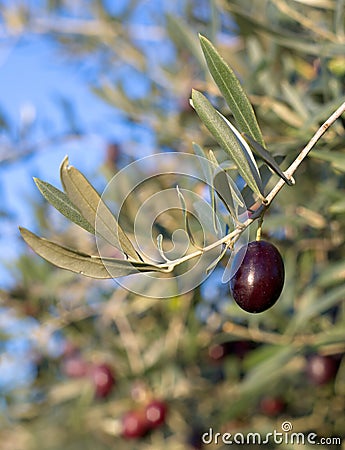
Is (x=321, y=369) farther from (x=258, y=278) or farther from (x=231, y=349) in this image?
(x=258, y=278)

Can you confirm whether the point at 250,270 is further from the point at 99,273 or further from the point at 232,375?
the point at 232,375

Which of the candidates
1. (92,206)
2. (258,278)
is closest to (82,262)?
(92,206)

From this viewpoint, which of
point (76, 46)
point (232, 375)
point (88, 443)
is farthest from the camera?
point (88, 443)

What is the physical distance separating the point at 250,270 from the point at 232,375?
129 centimetres

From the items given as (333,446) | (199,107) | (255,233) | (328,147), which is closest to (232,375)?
(333,446)

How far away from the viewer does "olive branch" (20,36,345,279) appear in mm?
502

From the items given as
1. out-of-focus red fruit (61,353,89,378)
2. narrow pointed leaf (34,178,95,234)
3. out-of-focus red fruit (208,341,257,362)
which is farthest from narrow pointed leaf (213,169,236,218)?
out-of-focus red fruit (61,353,89,378)

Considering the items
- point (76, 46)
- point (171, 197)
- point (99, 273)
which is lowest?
point (99, 273)

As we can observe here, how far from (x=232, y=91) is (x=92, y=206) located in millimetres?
160

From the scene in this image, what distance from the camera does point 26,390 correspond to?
7.36ft

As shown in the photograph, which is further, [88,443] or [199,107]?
[88,443]

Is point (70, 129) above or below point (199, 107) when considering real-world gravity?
above

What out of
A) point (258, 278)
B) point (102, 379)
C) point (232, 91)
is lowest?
point (258, 278)

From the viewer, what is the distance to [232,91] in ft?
1.78
